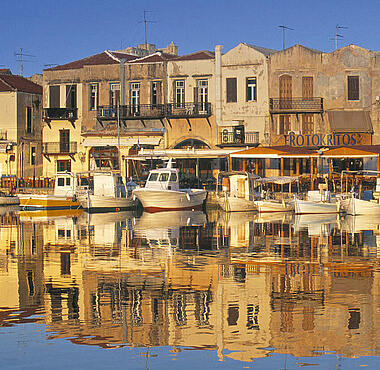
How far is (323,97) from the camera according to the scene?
159 feet

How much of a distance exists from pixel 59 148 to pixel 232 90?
13.3 meters

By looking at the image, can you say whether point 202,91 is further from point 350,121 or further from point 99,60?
point 350,121

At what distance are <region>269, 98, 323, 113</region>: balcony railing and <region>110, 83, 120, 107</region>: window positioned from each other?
35.9ft

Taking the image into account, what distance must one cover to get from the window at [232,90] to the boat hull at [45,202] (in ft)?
45.4

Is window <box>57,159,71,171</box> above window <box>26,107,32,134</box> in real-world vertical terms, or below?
below

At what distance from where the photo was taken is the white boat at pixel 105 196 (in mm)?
40594

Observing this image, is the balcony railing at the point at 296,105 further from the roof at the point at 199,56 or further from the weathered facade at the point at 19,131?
the weathered facade at the point at 19,131

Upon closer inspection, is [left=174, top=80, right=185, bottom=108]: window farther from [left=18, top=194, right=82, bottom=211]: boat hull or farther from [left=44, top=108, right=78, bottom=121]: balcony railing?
[left=18, top=194, right=82, bottom=211]: boat hull

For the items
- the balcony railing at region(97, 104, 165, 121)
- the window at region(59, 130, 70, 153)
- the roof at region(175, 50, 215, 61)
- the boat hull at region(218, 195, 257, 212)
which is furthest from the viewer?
the window at region(59, 130, 70, 153)

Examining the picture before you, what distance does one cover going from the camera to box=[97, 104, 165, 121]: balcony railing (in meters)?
51.7

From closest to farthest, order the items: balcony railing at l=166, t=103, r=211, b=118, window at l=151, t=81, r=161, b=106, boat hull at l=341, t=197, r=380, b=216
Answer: boat hull at l=341, t=197, r=380, b=216 < balcony railing at l=166, t=103, r=211, b=118 < window at l=151, t=81, r=161, b=106

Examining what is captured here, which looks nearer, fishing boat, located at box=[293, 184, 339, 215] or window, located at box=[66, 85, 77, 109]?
fishing boat, located at box=[293, 184, 339, 215]

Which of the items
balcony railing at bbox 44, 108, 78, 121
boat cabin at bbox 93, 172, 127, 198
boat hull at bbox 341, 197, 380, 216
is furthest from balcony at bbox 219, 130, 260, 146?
boat hull at bbox 341, 197, 380, 216

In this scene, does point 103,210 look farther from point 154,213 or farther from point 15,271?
point 15,271
